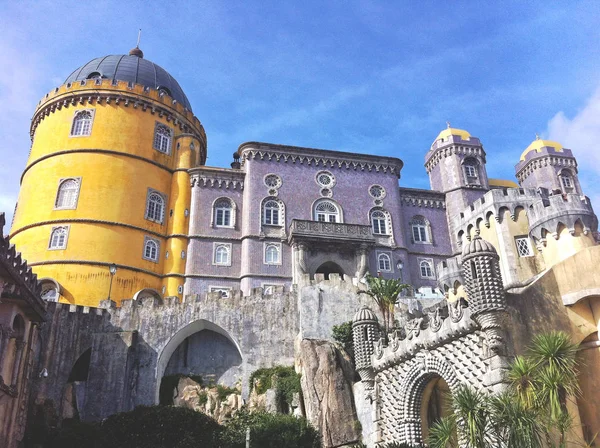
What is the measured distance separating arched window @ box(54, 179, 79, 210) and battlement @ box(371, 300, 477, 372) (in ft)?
74.9

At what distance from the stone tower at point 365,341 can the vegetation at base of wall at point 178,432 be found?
3240mm

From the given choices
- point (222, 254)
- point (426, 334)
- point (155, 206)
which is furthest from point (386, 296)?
point (155, 206)

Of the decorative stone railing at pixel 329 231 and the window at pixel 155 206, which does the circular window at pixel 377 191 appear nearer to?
the decorative stone railing at pixel 329 231

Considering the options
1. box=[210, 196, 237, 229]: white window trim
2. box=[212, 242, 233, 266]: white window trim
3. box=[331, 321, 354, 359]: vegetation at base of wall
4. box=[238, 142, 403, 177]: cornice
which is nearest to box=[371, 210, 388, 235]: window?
box=[238, 142, 403, 177]: cornice

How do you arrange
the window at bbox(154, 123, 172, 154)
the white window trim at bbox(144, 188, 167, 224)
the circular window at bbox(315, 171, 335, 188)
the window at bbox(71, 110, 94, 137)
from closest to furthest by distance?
the white window trim at bbox(144, 188, 167, 224)
the window at bbox(71, 110, 94, 137)
the window at bbox(154, 123, 172, 154)
the circular window at bbox(315, 171, 335, 188)

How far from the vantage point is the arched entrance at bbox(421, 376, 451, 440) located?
22453 millimetres

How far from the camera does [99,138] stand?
39312mm

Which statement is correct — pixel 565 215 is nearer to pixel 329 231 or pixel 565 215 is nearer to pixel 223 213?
pixel 329 231

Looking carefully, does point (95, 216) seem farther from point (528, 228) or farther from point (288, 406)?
point (528, 228)

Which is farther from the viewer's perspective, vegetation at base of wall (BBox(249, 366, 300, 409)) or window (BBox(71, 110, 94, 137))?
window (BBox(71, 110, 94, 137))

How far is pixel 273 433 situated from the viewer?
2388 centimetres

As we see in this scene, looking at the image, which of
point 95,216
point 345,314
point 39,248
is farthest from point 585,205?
point 39,248

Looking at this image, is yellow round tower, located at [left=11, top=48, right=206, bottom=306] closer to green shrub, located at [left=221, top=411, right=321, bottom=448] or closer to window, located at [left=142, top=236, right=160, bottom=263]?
window, located at [left=142, top=236, right=160, bottom=263]

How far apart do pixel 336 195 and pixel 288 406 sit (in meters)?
18.9
